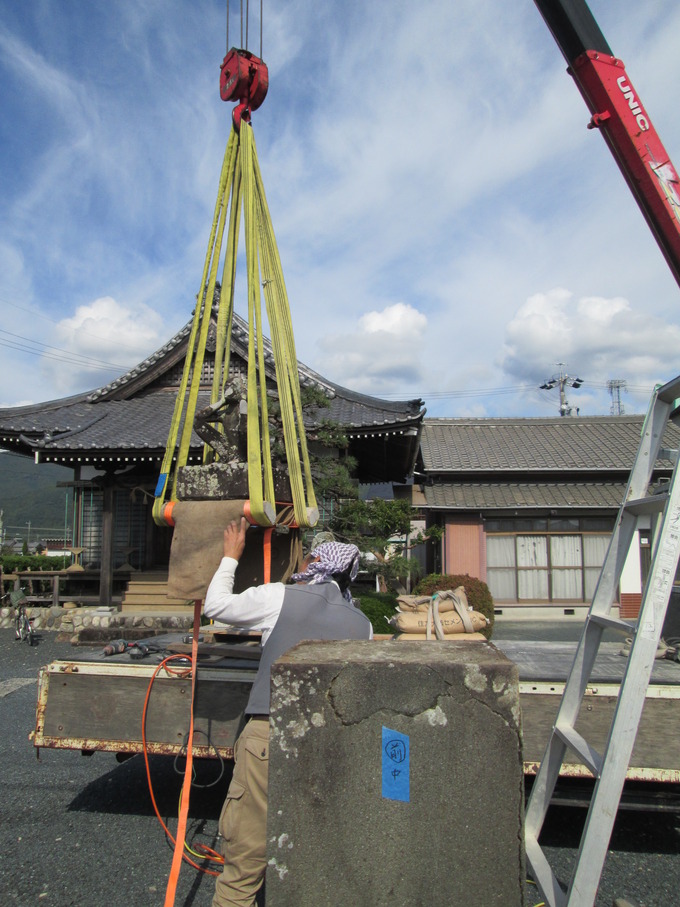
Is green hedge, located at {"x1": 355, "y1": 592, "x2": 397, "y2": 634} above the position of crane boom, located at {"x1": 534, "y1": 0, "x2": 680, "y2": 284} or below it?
below

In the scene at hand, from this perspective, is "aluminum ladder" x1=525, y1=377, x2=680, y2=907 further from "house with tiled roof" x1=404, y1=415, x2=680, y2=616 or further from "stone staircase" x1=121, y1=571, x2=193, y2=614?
"house with tiled roof" x1=404, y1=415, x2=680, y2=616

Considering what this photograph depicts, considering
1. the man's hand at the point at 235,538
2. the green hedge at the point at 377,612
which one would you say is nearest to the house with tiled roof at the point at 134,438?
the green hedge at the point at 377,612

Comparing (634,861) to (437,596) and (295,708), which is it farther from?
(295,708)

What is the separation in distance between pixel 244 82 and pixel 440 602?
11.3ft

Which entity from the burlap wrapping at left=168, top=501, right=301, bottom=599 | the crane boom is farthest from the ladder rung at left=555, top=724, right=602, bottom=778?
the crane boom

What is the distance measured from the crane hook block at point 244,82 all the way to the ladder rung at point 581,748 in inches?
140

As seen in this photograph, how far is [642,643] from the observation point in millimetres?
2039

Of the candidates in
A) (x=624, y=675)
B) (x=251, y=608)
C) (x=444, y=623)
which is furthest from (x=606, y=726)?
(x=251, y=608)

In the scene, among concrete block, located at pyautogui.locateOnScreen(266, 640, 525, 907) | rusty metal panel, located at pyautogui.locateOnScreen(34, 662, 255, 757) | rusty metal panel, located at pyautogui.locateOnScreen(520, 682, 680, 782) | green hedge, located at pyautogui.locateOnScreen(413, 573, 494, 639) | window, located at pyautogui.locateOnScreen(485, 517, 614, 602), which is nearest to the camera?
concrete block, located at pyautogui.locateOnScreen(266, 640, 525, 907)

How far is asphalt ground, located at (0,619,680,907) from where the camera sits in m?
3.17

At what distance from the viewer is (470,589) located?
463 inches

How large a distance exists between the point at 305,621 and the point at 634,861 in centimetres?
247

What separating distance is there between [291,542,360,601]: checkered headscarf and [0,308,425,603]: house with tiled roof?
7.02 m

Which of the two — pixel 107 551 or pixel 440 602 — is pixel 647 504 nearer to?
pixel 440 602
